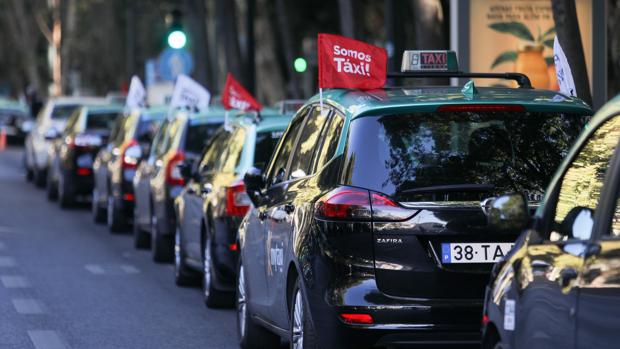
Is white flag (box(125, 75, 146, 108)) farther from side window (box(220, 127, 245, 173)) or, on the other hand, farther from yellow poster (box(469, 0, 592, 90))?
side window (box(220, 127, 245, 173))

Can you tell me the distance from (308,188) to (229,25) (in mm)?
29569

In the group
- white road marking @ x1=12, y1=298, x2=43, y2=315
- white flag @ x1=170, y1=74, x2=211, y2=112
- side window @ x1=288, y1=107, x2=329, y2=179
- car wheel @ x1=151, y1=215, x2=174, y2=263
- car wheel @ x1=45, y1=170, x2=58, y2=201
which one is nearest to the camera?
side window @ x1=288, y1=107, x2=329, y2=179

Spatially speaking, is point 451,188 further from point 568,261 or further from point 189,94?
point 189,94

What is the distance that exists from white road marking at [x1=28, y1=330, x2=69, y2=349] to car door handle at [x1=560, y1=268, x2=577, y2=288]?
567 centimetres

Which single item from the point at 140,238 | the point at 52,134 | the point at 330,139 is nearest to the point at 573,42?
the point at 330,139

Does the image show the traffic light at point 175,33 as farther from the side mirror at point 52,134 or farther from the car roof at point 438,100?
the car roof at point 438,100

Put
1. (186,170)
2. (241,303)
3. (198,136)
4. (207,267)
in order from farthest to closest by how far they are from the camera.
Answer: (198,136)
(186,170)
(207,267)
(241,303)

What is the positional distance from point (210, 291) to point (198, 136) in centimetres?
417

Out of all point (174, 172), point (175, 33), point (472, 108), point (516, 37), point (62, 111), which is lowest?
point (174, 172)

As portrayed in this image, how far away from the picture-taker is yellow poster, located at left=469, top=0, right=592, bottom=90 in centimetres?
1875

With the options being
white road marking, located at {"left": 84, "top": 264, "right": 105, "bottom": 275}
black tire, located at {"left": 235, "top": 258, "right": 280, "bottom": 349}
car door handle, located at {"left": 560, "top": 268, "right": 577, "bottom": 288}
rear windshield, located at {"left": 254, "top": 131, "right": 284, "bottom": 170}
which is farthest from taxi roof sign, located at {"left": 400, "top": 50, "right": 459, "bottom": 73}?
white road marking, located at {"left": 84, "top": 264, "right": 105, "bottom": 275}

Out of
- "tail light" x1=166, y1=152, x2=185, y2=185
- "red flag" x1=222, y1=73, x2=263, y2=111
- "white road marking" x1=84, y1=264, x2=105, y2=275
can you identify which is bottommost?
"white road marking" x1=84, y1=264, x2=105, y2=275

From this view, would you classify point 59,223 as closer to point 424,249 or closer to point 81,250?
point 81,250

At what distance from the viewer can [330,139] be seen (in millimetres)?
8703
